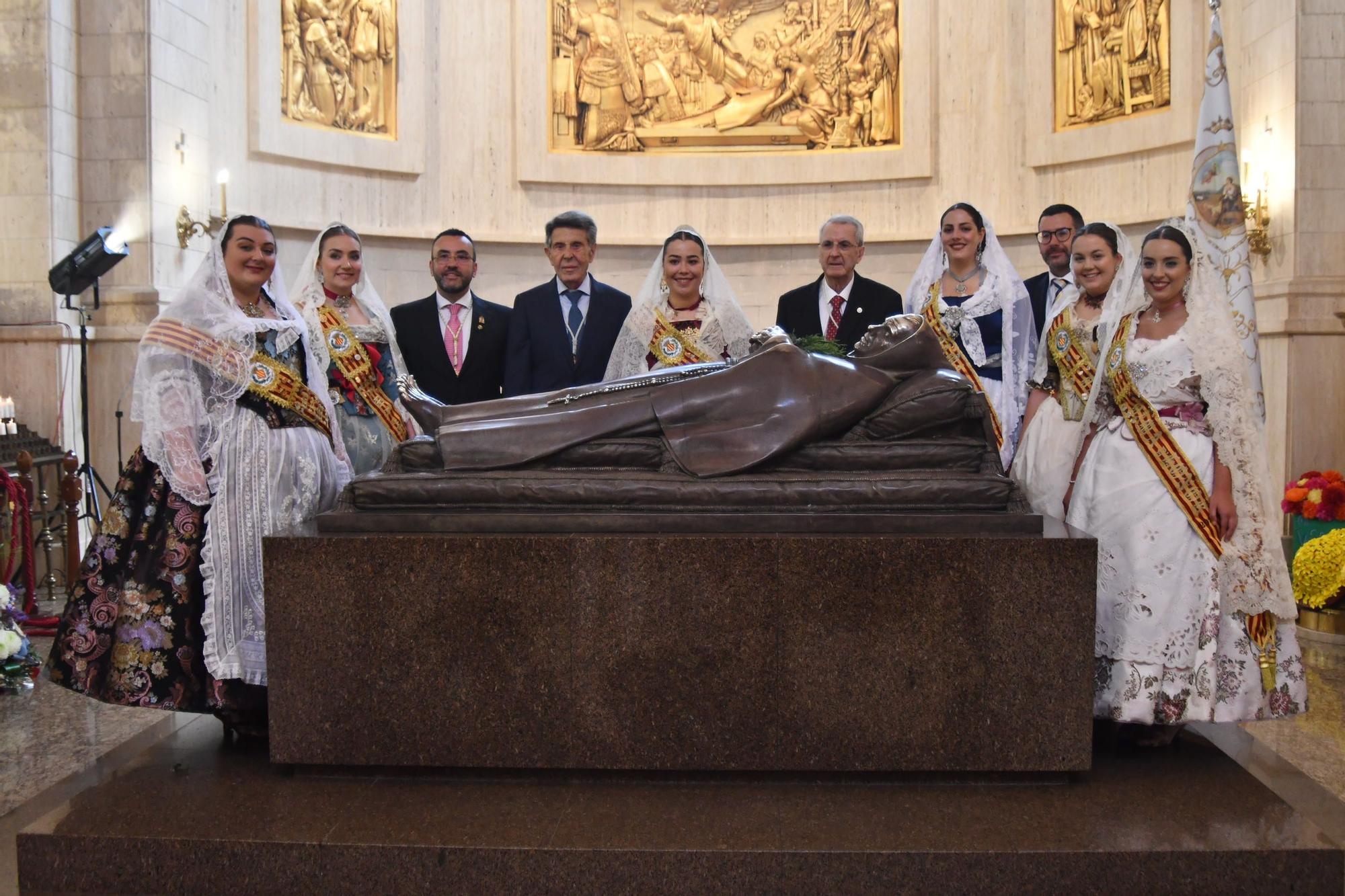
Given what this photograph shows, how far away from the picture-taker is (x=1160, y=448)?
120 inches

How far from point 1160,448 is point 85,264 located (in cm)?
509

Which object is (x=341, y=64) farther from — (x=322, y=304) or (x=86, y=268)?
Result: (x=322, y=304)

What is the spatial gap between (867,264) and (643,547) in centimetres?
614

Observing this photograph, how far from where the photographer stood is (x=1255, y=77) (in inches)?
260

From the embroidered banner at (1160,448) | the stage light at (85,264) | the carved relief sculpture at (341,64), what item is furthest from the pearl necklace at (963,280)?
the carved relief sculpture at (341,64)

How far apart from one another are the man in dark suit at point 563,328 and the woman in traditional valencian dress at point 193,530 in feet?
4.06

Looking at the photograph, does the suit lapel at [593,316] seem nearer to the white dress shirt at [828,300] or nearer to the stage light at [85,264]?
the white dress shirt at [828,300]

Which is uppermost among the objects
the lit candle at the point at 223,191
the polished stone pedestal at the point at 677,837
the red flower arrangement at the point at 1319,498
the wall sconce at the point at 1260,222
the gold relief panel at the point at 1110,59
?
the gold relief panel at the point at 1110,59

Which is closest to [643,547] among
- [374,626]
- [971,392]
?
[374,626]

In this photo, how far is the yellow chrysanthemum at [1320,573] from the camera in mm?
4980

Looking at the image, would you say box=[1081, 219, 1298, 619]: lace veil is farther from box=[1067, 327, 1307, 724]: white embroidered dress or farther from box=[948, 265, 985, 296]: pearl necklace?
box=[948, 265, 985, 296]: pearl necklace

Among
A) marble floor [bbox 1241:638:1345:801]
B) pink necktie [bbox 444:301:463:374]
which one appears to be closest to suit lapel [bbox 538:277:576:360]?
pink necktie [bbox 444:301:463:374]

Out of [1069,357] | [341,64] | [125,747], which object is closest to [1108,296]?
[1069,357]

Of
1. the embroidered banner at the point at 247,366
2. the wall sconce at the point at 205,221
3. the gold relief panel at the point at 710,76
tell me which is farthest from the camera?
the gold relief panel at the point at 710,76
